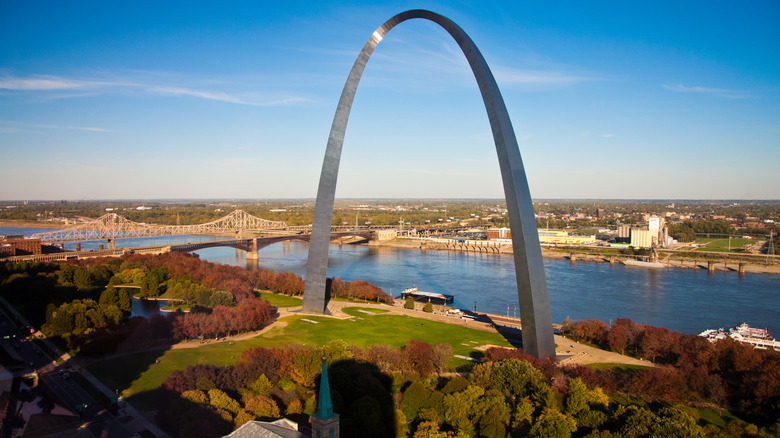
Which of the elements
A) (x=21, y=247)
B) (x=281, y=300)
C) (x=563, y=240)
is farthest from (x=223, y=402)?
(x=563, y=240)

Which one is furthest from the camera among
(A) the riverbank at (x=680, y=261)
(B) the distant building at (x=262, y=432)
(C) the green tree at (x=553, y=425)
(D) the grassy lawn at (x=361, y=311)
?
(A) the riverbank at (x=680, y=261)

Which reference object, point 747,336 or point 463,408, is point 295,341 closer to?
point 463,408

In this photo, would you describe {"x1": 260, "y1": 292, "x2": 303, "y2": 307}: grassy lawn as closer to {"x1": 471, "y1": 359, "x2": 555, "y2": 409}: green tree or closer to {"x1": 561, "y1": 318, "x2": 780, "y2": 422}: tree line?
{"x1": 471, "y1": 359, "x2": 555, "y2": 409}: green tree

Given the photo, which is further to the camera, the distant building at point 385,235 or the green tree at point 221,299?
the distant building at point 385,235

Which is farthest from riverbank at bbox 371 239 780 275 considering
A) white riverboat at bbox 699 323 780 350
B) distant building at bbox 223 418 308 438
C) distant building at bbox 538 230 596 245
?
distant building at bbox 223 418 308 438

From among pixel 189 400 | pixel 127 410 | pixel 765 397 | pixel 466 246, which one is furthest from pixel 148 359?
pixel 466 246

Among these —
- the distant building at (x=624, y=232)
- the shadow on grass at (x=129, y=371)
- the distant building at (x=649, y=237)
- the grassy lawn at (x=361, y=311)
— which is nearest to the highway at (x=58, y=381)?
the shadow on grass at (x=129, y=371)

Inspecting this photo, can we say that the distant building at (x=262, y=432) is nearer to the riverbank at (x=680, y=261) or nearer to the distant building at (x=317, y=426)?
the distant building at (x=317, y=426)
